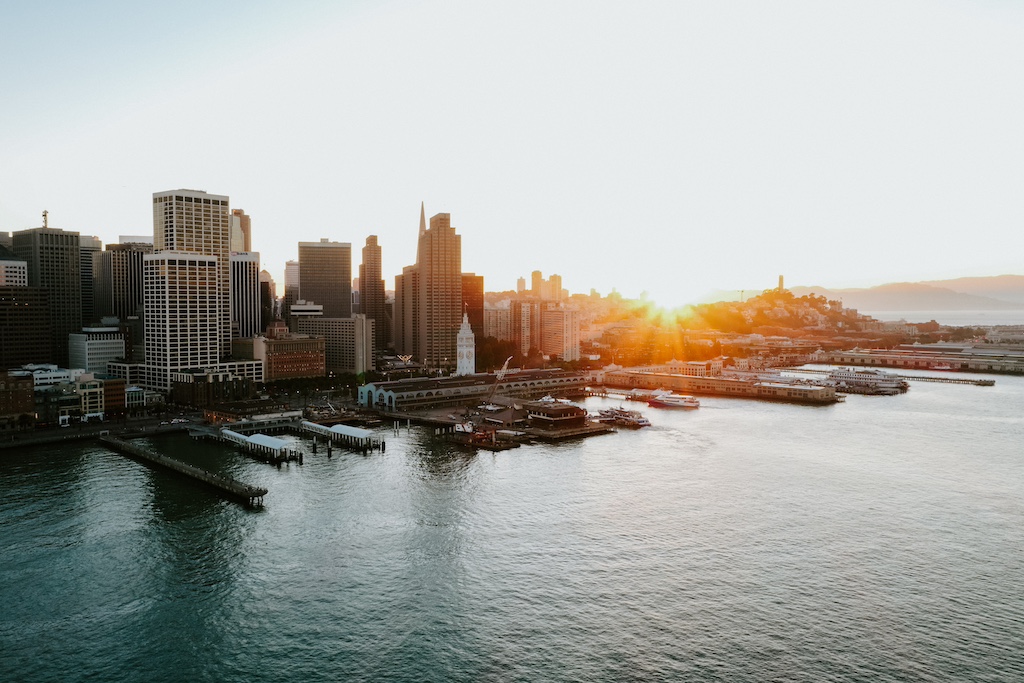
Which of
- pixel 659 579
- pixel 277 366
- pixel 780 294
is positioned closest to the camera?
pixel 659 579

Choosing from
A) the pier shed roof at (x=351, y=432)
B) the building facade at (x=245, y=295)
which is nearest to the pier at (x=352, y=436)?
the pier shed roof at (x=351, y=432)

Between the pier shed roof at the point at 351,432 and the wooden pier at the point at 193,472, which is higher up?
the pier shed roof at the point at 351,432

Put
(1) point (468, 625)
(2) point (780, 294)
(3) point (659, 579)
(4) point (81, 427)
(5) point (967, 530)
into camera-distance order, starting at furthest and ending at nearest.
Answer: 1. (2) point (780, 294)
2. (4) point (81, 427)
3. (5) point (967, 530)
4. (3) point (659, 579)
5. (1) point (468, 625)

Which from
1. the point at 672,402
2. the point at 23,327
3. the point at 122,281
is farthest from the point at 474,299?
the point at 23,327

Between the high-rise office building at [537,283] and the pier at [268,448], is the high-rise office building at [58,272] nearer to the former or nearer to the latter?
the pier at [268,448]

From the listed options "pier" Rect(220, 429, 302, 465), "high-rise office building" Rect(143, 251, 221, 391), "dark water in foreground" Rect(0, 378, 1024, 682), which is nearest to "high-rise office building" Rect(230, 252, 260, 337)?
"high-rise office building" Rect(143, 251, 221, 391)

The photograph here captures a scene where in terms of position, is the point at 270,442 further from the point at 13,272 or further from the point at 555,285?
the point at 555,285

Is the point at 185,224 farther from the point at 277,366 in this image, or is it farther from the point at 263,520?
the point at 263,520

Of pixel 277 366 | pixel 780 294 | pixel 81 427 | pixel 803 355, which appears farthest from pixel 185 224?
pixel 780 294
